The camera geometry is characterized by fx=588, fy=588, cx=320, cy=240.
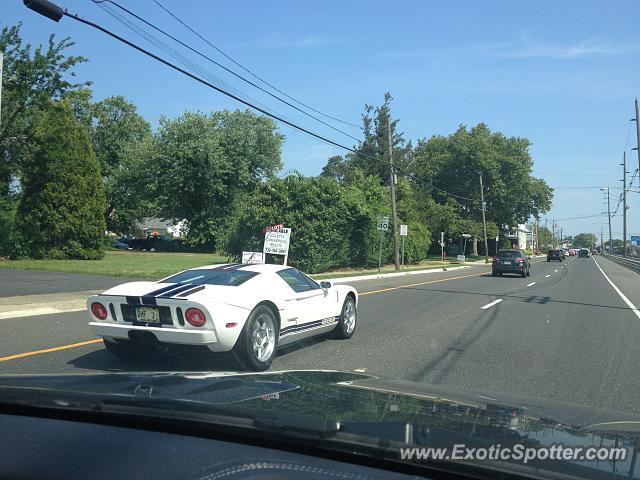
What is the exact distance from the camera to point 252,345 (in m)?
7.06

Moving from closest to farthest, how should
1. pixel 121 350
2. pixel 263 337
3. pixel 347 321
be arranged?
1. pixel 263 337
2. pixel 121 350
3. pixel 347 321

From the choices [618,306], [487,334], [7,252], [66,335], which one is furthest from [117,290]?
[7,252]

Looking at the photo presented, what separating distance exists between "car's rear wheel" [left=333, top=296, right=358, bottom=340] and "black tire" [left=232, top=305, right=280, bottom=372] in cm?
239

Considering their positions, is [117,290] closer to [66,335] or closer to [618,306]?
[66,335]

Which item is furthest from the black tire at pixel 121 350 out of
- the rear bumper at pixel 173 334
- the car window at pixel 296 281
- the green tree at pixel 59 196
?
the green tree at pixel 59 196

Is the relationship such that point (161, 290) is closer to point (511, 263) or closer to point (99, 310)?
point (99, 310)

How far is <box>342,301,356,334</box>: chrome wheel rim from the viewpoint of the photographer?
993 centimetres

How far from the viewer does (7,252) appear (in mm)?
35188

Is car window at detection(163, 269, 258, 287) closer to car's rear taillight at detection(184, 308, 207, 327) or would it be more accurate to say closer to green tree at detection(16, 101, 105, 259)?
car's rear taillight at detection(184, 308, 207, 327)

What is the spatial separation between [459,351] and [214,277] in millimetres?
3938

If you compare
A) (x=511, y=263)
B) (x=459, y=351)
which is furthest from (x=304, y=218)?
(x=459, y=351)

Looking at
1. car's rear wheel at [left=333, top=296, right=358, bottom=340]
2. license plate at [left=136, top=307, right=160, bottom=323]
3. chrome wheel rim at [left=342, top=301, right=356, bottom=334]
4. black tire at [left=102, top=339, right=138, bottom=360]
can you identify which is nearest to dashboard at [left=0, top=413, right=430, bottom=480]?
license plate at [left=136, top=307, right=160, bottom=323]

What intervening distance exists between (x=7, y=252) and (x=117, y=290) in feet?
106

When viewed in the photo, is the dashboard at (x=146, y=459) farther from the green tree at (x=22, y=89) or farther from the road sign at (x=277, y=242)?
the green tree at (x=22, y=89)
